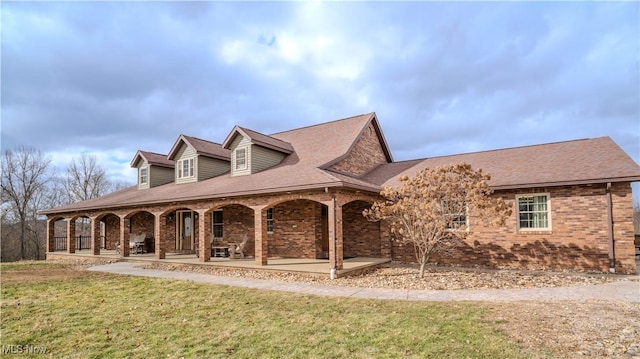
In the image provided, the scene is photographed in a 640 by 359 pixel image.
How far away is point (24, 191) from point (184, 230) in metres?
24.8

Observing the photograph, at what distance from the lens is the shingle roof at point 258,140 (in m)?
16.1

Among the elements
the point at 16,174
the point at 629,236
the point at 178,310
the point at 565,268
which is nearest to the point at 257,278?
the point at 178,310

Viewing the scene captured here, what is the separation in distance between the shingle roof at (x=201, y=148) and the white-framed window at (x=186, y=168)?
0.78 metres

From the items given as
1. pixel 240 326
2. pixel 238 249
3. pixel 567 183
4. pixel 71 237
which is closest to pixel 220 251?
pixel 238 249

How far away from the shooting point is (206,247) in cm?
1431

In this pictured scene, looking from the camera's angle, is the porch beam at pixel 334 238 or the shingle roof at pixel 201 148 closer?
the porch beam at pixel 334 238

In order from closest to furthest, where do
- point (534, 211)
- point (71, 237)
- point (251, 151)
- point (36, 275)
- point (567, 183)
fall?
1. point (567, 183)
2. point (534, 211)
3. point (36, 275)
4. point (251, 151)
5. point (71, 237)

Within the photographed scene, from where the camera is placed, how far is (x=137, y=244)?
18.6 meters

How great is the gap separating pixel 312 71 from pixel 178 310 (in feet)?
41.1

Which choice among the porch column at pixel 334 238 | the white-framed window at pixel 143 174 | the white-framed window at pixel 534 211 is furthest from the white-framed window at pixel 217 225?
the white-framed window at pixel 534 211

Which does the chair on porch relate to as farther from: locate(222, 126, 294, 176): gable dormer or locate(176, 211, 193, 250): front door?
locate(176, 211, 193, 250): front door

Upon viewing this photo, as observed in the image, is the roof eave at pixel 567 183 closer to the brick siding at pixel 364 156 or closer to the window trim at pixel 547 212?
the window trim at pixel 547 212

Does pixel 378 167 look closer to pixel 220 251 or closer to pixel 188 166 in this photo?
pixel 220 251

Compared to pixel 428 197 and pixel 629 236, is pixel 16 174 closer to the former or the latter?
pixel 428 197
